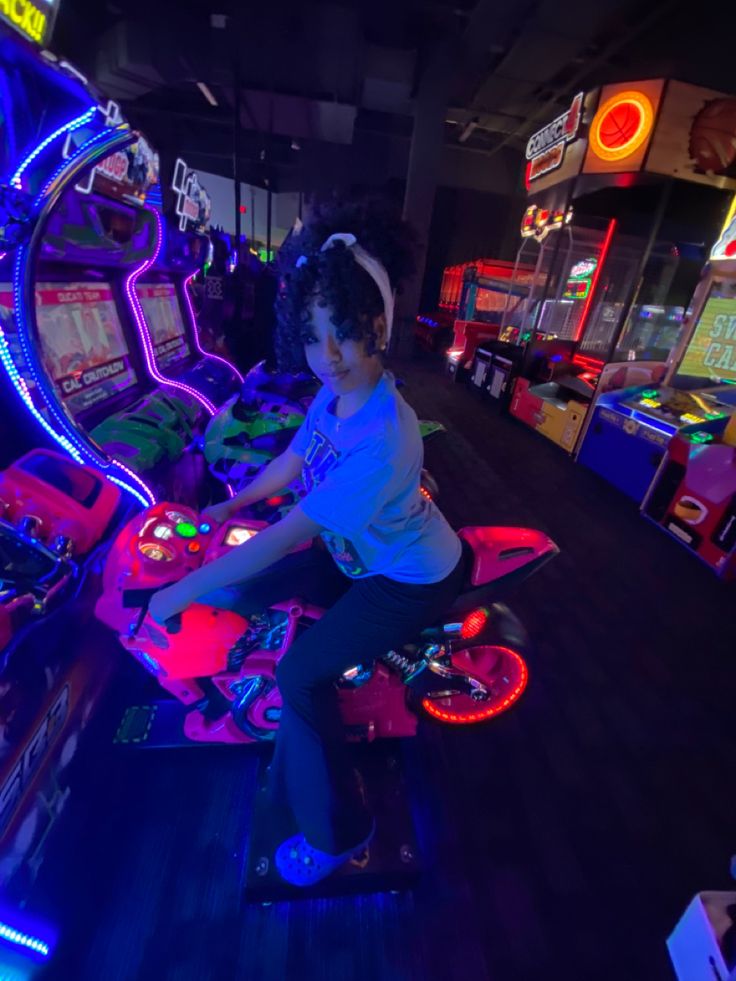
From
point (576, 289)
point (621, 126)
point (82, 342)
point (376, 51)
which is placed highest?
point (376, 51)

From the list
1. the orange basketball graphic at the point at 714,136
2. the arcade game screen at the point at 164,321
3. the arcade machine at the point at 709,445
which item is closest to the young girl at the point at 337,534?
the arcade game screen at the point at 164,321

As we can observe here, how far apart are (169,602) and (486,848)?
1.39 meters

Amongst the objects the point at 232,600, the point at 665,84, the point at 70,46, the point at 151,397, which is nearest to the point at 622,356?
the point at 665,84

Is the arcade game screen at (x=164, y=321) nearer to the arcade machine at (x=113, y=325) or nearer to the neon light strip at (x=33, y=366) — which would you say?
the arcade machine at (x=113, y=325)

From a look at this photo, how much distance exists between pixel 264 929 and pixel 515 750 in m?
1.11

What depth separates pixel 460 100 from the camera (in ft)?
29.2

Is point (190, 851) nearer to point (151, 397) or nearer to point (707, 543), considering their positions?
point (151, 397)

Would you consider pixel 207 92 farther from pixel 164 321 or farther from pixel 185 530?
pixel 185 530

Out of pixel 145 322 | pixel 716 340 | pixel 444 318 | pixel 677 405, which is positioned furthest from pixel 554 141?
pixel 145 322

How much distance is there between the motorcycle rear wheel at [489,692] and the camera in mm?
1689

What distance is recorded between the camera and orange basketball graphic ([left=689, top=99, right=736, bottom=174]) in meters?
4.57

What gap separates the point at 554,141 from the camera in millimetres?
6098

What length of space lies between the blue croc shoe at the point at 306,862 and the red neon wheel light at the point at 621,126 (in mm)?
6635

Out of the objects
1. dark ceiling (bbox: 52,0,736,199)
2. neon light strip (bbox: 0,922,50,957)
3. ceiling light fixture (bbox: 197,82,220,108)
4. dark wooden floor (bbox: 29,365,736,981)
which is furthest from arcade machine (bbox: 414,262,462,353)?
neon light strip (bbox: 0,922,50,957)
